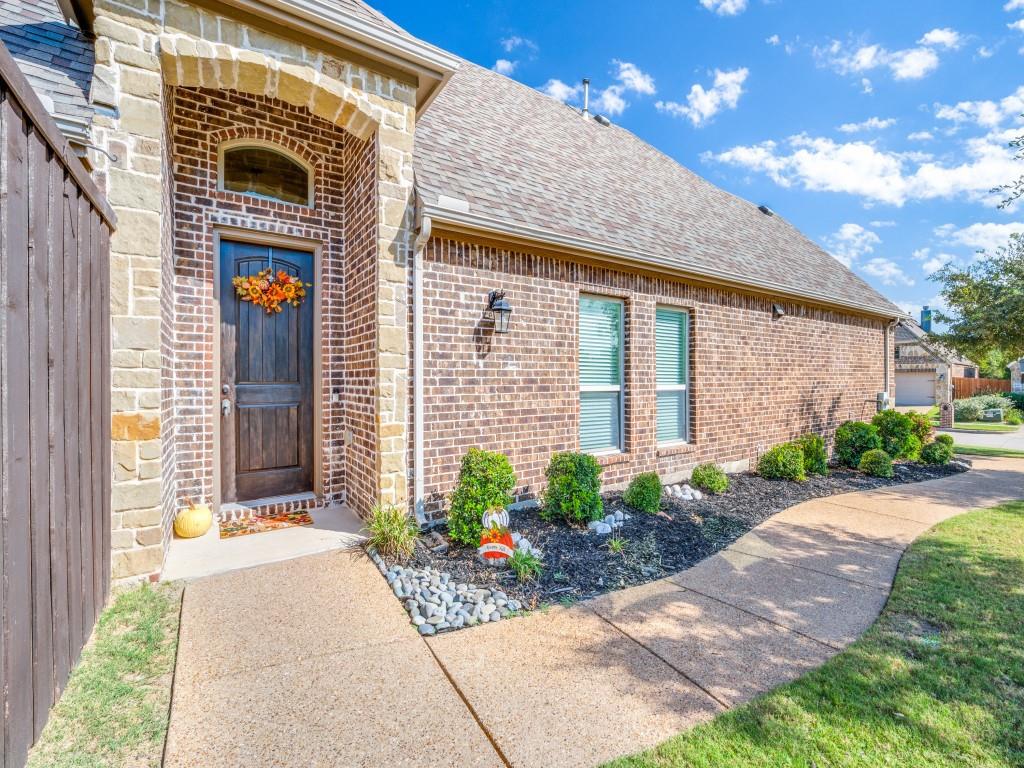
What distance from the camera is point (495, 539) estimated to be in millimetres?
3812

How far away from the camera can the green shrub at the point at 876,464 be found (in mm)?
7395

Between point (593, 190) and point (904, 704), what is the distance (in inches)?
262

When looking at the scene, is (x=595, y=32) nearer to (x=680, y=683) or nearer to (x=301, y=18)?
(x=301, y=18)

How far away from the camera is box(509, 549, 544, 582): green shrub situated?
345 cm

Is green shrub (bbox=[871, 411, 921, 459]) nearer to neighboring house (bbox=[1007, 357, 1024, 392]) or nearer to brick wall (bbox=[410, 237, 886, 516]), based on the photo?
brick wall (bbox=[410, 237, 886, 516])

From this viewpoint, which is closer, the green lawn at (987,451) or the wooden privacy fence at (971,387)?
the green lawn at (987,451)

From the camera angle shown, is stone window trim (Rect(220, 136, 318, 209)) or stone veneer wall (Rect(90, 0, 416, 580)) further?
stone window trim (Rect(220, 136, 318, 209))

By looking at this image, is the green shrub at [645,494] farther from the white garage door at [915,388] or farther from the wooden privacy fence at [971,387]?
the wooden privacy fence at [971,387]

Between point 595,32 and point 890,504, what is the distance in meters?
9.14

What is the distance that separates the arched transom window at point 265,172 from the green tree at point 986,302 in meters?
13.1

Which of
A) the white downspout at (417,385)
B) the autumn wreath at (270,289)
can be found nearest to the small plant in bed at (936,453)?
the white downspout at (417,385)

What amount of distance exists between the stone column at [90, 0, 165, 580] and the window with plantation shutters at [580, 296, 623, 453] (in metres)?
4.22

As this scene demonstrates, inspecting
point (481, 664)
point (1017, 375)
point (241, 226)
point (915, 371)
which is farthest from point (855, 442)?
point (1017, 375)

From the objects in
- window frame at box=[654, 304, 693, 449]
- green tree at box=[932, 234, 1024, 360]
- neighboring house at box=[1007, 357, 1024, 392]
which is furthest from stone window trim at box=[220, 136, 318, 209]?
neighboring house at box=[1007, 357, 1024, 392]
